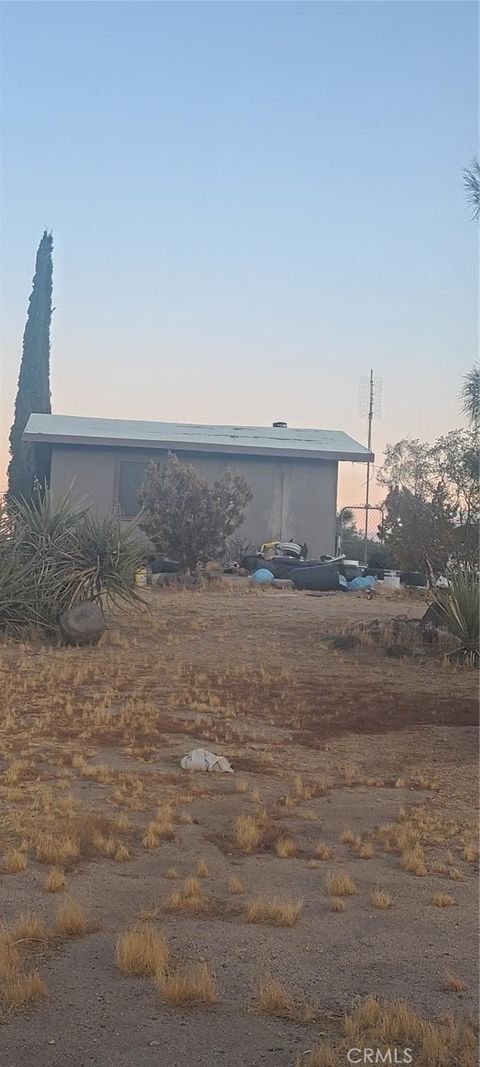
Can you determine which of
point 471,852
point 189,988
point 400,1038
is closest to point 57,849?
point 189,988

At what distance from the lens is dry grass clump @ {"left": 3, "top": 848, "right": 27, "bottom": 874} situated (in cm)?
494

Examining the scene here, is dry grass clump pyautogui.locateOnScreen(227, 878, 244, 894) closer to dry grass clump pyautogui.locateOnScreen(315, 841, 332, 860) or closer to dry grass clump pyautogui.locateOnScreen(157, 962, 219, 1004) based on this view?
dry grass clump pyautogui.locateOnScreen(315, 841, 332, 860)

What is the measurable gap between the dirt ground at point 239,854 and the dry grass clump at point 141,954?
0.03 meters

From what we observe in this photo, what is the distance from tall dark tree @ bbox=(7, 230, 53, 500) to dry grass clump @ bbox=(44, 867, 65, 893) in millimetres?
27784

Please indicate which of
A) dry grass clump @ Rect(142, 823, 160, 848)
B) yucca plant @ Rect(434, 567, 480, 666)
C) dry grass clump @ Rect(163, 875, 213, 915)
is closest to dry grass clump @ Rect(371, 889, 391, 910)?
dry grass clump @ Rect(163, 875, 213, 915)

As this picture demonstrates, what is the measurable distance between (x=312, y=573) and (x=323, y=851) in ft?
44.3

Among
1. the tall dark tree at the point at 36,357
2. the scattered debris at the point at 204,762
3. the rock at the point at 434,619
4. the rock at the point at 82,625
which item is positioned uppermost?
the tall dark tree at the point at 36,357

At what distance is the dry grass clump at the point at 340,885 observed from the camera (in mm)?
4840

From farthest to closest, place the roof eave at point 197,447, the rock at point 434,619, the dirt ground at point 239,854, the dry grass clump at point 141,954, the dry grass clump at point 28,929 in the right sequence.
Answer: the roof eave at point 197,447
the rock at point 434,619
the dry grass clump at point 28,929
the dry grass clump at point 141,954
the dirt ground at point 239,854

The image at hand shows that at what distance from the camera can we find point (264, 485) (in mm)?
25766

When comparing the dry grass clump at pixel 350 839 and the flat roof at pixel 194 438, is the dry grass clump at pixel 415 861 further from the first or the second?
the flat roof at pixel 194 438

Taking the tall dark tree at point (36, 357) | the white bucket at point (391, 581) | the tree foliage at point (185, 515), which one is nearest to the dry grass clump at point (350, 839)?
the white bucket at point (391, 581)

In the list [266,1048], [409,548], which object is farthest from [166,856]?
[409,548]

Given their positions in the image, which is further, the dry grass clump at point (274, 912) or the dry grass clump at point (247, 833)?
the dry grass clump at point (247, 833)
